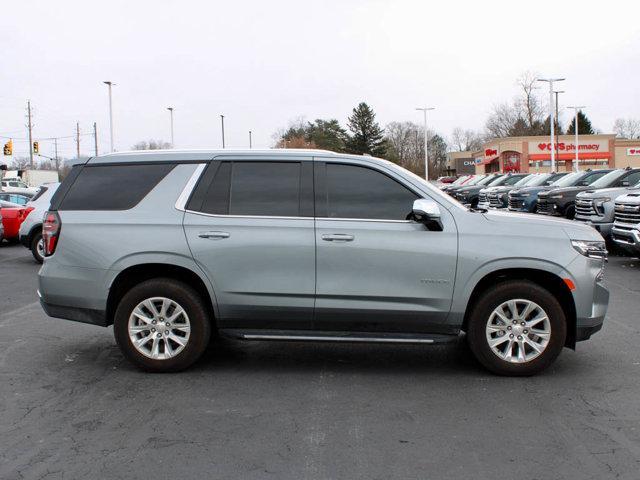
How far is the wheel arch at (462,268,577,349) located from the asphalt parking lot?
460 mm

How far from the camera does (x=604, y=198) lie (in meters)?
15.3

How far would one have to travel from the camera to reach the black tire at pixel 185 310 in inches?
231

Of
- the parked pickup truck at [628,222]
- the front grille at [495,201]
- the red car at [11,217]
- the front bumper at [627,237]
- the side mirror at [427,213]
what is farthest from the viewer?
the front grille at [495,201]

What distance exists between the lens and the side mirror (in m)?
5.55

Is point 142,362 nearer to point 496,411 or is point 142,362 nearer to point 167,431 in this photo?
point 167,431

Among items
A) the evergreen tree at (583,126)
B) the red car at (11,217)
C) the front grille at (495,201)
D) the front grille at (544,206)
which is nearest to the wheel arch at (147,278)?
the red car at (11,217)

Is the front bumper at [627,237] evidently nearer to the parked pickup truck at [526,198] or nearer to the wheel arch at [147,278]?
the parked pickup truck at [526,198]

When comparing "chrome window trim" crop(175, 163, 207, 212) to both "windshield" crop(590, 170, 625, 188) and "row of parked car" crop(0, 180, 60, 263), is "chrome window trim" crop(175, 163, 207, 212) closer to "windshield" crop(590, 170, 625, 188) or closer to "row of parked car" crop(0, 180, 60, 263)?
"row of parked car" crop(0, 180, 60, 263)

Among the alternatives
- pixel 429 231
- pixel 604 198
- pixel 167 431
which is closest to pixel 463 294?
pixel 429 231

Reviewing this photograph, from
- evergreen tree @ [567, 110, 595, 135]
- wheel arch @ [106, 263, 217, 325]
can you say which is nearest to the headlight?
wheel arch @ [106, 263, 217, 325]

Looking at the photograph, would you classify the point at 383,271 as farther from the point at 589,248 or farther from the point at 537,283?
the point at 589,248

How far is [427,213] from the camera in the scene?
5.54m

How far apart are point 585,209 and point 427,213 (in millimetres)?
11519

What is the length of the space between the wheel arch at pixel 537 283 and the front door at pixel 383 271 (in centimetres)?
31
